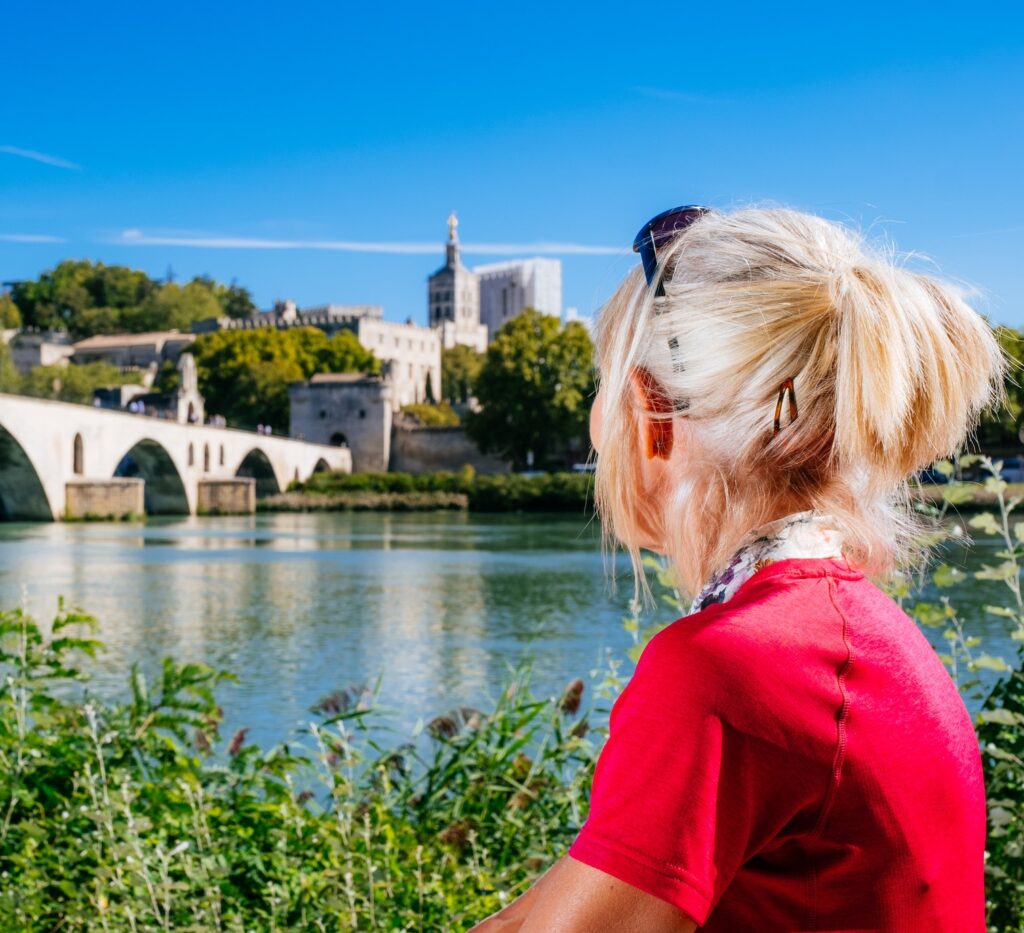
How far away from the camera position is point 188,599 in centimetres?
1358

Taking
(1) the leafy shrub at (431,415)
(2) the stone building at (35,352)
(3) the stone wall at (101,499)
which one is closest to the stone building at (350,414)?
(1) the leafy shrub at (431,415)

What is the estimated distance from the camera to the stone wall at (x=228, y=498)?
43.7 metres

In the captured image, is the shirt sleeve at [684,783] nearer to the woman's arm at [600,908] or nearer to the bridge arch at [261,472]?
the woman's arm at [600,908]

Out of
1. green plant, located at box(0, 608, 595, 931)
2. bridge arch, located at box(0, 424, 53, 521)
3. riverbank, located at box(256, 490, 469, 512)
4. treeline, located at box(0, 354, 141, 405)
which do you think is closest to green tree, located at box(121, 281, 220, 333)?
treeline, located at box(0, 354, 141, 405)

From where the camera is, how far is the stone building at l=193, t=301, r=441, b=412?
269 feet

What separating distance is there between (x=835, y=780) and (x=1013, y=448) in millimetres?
52873

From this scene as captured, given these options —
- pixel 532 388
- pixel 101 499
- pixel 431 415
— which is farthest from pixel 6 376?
pixel 101 499

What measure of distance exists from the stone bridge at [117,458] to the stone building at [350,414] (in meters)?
8.12

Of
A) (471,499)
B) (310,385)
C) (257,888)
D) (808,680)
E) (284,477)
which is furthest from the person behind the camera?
(310,385)

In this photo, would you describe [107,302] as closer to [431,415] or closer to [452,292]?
[452,292]

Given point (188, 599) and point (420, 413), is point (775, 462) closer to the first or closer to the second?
point (188, 599)

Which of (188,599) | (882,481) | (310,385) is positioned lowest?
(188,599)

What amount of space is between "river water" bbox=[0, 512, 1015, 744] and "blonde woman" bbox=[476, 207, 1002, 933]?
170cm

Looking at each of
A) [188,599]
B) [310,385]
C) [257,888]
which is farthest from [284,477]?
[257,888]
